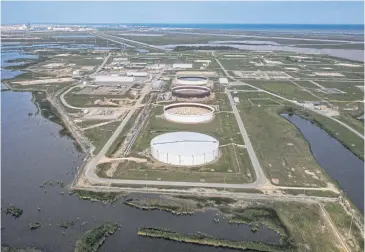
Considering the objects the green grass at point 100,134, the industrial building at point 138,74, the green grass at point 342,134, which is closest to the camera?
the green grass at point 100,134

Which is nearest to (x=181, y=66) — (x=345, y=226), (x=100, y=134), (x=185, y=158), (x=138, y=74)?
(x=138, y=74)

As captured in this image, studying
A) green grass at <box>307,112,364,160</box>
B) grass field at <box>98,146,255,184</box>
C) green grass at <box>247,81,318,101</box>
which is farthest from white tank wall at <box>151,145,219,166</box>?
green grass at <box>247,81,318,101</box>

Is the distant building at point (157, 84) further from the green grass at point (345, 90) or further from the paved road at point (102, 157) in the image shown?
the green grass at point (345, 90)

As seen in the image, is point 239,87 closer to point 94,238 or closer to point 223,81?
point 223,81

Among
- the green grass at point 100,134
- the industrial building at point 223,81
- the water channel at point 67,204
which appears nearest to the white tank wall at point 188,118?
the green grass at point 100,134

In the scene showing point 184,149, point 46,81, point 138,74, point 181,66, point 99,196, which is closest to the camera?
point 99,196

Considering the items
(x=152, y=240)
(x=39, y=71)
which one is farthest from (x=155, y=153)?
(x=39, y=71)

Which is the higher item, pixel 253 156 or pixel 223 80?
pixel 253 156

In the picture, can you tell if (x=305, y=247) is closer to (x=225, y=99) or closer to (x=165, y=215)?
(x=165, y=215)
